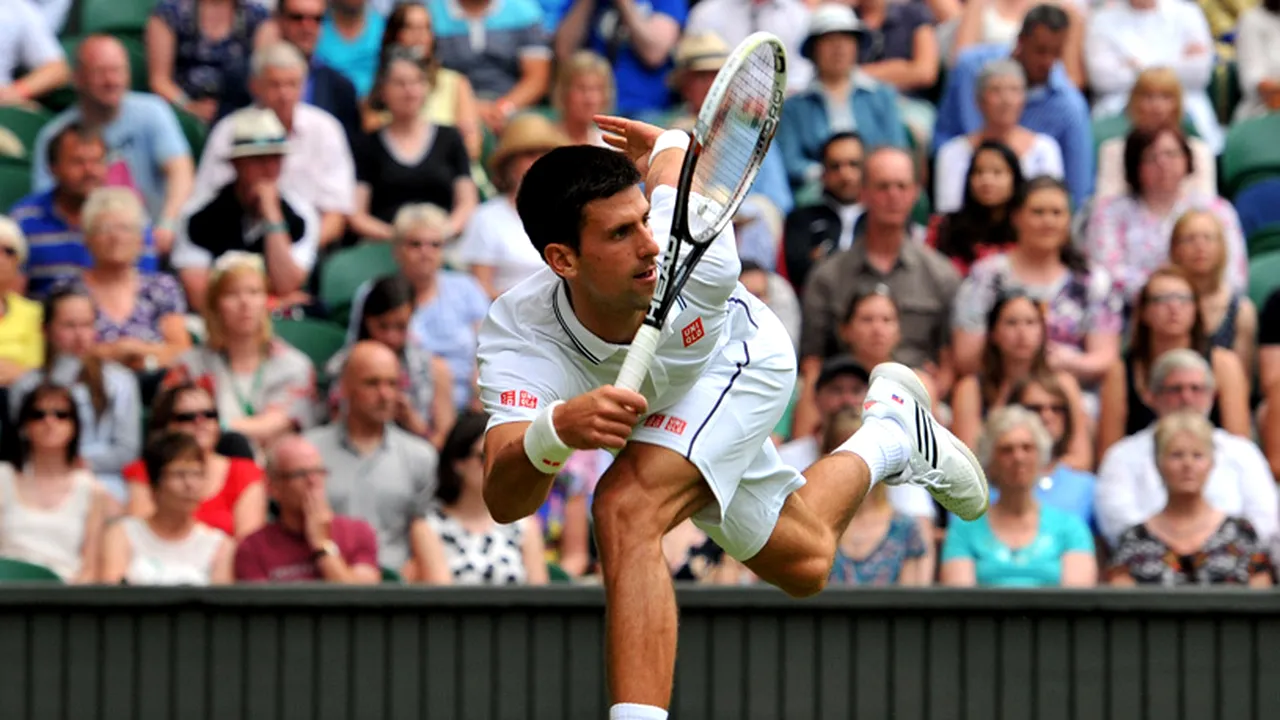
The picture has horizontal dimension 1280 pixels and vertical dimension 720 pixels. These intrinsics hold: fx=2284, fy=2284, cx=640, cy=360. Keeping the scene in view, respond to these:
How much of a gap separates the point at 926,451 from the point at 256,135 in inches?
181

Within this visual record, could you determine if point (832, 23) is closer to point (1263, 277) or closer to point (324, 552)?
point (1263, 277)

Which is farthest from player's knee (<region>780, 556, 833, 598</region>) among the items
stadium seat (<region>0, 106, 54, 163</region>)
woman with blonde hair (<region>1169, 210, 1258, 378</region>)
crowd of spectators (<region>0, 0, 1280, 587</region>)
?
stadium seat (<region>0, 106, 54, 163</region>)

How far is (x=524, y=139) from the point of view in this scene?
10.2 metres

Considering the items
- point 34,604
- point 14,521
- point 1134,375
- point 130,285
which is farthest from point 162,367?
point 1134,375


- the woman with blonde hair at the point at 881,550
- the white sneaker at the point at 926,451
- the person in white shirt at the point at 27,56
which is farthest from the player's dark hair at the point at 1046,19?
the person in white shirt at the point at 27,56

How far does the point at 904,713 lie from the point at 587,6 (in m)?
4.80

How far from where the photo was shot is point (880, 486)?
8.46 metres

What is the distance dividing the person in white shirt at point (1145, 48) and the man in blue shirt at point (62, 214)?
470 centimetres

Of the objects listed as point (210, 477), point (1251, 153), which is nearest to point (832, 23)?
point (1251, 153)

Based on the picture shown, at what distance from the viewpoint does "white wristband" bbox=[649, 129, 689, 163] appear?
5.97 metres

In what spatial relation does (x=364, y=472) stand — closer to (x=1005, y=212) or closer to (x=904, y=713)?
(x=904, y=713)

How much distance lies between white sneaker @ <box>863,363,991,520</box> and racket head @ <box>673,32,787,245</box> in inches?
52.5

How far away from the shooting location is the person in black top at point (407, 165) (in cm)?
1061

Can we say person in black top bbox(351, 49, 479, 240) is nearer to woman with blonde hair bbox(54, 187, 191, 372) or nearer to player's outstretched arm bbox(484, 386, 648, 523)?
woman with blonde hair bbox(54, 187, 191, 372)
